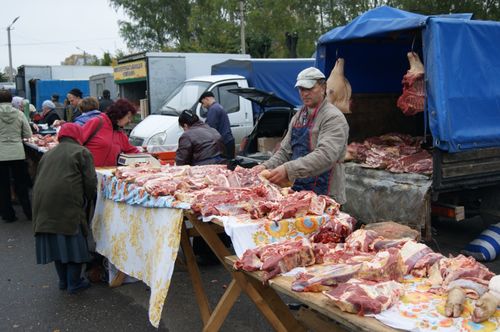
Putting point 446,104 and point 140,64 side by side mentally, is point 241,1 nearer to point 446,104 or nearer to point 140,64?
point 140,64

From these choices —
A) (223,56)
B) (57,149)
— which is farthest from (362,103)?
→ (223,56)

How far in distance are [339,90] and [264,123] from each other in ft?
6.72

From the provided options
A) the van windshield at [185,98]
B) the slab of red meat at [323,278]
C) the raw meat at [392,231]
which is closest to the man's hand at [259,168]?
the raw meat at [392,231]

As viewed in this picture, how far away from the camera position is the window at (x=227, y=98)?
1126 centimetres

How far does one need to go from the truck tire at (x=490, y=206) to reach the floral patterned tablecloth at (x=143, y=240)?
4.08 meters

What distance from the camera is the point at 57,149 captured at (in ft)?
16.4

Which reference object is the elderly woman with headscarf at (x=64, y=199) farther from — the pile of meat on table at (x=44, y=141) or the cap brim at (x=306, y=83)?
the pile of meat on table at (x=44, y=141)

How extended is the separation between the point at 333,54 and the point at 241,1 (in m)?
14.3

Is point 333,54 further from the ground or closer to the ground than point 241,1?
closer to the ground

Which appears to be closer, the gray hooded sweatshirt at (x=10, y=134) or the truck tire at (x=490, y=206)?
the truck tire at (x=490, y=206)

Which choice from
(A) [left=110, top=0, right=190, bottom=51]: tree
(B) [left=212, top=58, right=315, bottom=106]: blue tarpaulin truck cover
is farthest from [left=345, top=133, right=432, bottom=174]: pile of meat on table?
(A) [left=110, top=0, right=190, bottom=51]: tree

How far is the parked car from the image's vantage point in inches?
353

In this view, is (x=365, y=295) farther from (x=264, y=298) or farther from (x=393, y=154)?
(x=393, y=154)

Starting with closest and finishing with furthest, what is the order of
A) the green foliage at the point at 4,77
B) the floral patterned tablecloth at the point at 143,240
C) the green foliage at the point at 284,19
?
the floral patterned tablecloth at the point at 143,240, the green foliage at the point at 284,19, the green foliage at the point at 4,77
